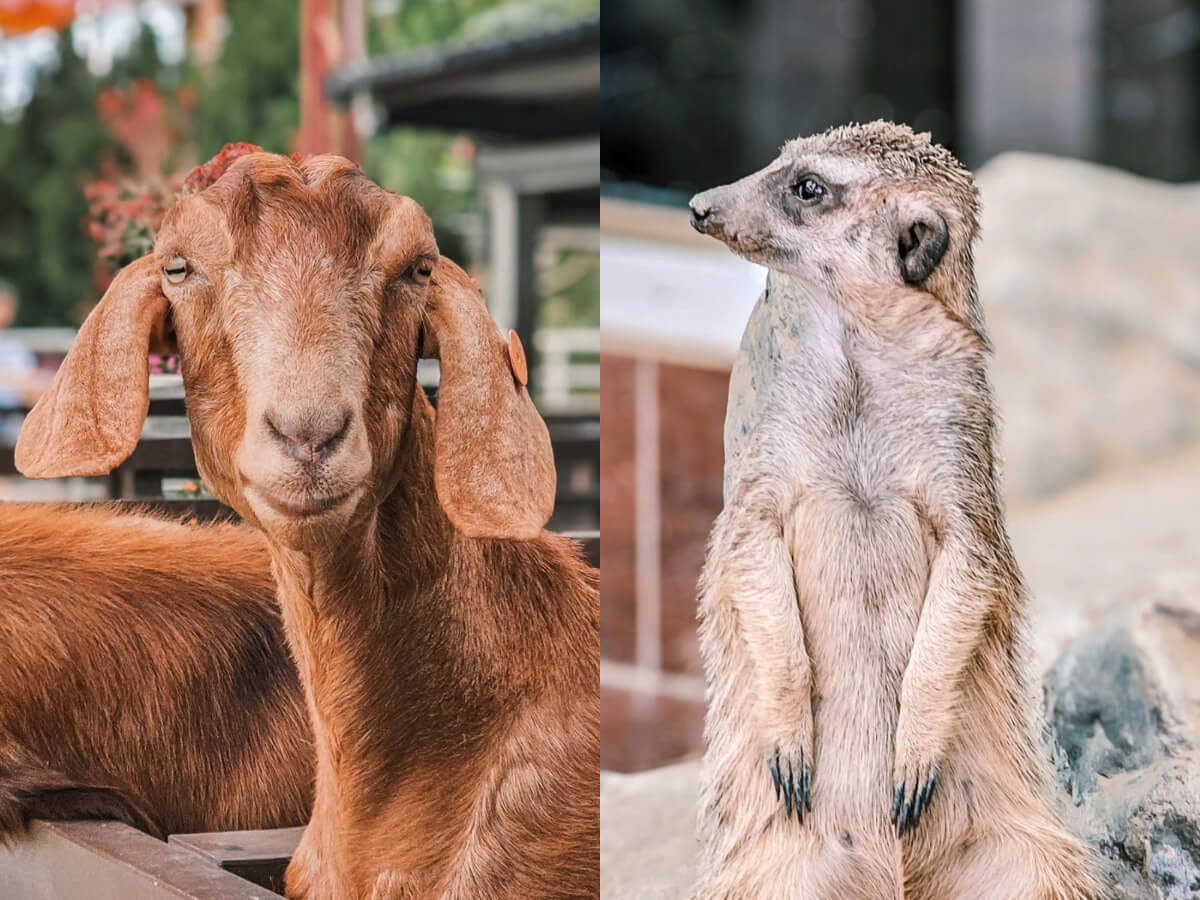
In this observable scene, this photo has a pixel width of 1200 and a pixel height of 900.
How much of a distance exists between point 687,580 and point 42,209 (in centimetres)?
939

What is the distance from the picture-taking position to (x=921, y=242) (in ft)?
6.37

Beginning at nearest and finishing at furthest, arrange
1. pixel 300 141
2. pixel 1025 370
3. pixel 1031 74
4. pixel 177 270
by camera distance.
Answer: pixel 177 270
pixel 300 141
pixel 1025 370
pixel 1031 74

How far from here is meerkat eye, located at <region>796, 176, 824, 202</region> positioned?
6.49 ft

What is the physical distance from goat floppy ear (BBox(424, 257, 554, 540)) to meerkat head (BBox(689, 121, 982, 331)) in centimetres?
37

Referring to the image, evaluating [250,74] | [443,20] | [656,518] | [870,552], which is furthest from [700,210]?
[250,74]

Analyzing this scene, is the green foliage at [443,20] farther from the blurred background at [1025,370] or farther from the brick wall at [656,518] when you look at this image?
the brick wall at [656,518]

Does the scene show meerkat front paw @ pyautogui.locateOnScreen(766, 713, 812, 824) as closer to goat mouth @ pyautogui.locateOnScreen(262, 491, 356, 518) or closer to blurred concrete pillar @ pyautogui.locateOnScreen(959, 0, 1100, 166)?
goat mouth @ pyautogui.locateOnScreen(262, 491, 356, 518)

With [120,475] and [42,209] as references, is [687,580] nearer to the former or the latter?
[120,475]

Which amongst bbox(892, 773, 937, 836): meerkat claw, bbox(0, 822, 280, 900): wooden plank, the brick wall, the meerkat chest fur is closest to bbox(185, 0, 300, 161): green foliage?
the brick wall

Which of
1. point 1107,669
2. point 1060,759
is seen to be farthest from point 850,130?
point 1107,669

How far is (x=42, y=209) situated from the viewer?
13.4m

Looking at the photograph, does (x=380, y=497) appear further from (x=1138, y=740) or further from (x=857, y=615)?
(x=1138, y=740)

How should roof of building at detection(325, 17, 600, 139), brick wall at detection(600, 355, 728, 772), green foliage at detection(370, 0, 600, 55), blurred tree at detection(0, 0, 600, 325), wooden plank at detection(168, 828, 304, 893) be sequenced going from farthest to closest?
green foliage at detection(370, 0, 600, 55)
blurred tree at detection(0, 0, 600, 325)
roof of building at detection(325, 17, 600, 139)
brick wall at detection(600, 355, 728, 772)
wooden plank at detection(168, 828, 304, 893)

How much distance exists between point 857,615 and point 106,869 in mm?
1131
